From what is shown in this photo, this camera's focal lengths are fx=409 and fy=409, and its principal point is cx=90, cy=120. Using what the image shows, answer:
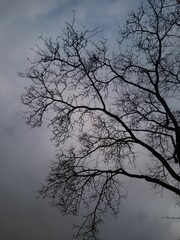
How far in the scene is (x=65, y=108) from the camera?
13.6m

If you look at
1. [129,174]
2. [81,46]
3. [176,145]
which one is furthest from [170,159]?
[81,46]

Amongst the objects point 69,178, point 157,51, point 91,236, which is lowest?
point 91,236

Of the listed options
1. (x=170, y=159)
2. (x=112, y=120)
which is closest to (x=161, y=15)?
(x=112, y=120)

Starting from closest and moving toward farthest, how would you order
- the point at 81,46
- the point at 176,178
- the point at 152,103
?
the point at 176,178 < the point at 81,46 < the point at 152,103

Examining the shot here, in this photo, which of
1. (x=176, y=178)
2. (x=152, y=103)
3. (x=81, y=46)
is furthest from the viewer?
(x=152, y=103)

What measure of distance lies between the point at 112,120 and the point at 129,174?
78.5 inches

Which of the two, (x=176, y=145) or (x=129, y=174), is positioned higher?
(x=176, y=145)

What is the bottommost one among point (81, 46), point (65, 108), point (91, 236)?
point (91, 236)

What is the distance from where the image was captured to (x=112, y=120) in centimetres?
1369

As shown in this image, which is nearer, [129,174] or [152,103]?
[129,174]

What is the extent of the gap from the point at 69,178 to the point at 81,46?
4.28 meters

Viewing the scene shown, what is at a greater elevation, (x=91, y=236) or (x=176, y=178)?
(x=176, y=178)

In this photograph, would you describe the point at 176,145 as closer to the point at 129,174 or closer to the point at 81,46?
the point at 129,174

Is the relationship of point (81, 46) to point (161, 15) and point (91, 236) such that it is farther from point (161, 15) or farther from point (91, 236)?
point (91, 236)
